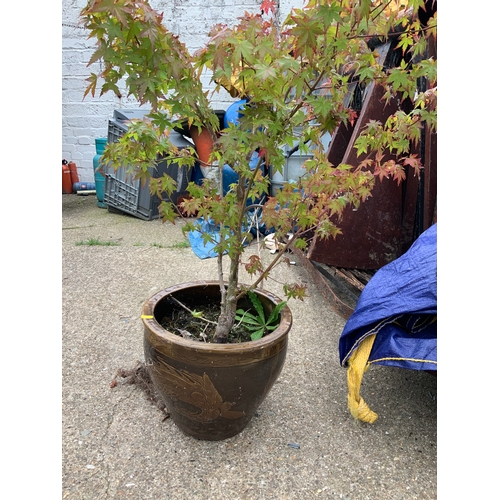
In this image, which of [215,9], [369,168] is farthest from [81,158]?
[369,168]

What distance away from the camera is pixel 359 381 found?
1.93 metres

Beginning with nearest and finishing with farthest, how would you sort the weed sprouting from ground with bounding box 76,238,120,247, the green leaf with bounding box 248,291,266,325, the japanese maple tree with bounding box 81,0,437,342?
the japanese maple tree with bounding box 81,0,437,342 → the green leaf with bounding box 248,291,266,325 → the weed sprouting from ground with bounding box 76,238,120,247

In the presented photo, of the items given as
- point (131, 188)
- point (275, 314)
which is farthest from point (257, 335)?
point (131, 188)

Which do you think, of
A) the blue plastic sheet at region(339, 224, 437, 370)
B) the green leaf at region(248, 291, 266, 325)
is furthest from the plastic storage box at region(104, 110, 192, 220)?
the blue plastic sheet at region(339, 224, 437, 370)

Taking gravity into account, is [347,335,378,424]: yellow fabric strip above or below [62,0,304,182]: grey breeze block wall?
below

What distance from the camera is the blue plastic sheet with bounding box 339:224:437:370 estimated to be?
183 centimetres

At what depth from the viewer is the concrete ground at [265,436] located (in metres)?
1.65

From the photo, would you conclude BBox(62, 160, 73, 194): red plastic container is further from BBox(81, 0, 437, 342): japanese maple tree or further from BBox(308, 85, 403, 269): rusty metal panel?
BBox(81, 0, 437, 342): japanese maple tree

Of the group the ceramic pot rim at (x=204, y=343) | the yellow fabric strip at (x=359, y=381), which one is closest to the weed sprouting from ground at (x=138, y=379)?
the ceramic pot rim at (x=204, y=343)

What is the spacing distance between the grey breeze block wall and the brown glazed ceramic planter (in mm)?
4572

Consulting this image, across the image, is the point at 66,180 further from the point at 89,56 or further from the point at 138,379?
the point at 138,379

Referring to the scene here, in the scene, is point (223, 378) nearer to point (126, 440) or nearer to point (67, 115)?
point (126, 440)

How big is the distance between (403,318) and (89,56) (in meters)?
6.01

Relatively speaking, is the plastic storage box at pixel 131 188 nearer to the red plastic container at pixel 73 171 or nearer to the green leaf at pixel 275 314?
the red plastic container at pixel 73 171
